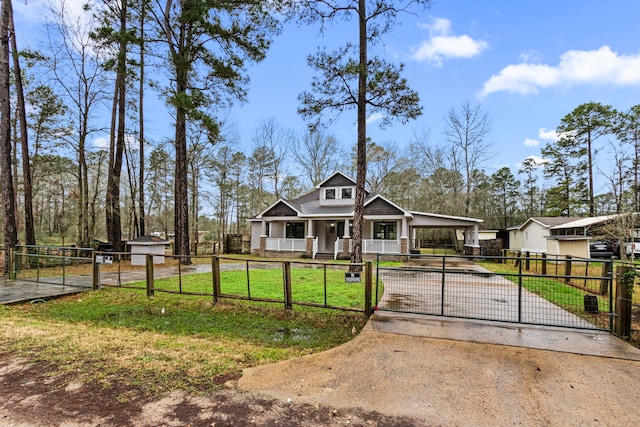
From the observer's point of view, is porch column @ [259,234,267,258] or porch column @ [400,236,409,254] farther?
porch column @ [259,234,267,258]

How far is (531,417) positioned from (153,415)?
10.0ft

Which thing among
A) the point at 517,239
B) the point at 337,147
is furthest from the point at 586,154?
the point at 337,147

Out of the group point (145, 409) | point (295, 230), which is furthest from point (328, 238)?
point (145, 409)

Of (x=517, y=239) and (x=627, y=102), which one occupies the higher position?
(x=627, y=102)

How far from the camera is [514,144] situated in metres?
20.8

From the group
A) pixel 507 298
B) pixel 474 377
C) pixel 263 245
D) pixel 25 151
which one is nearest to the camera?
pixel 474 377

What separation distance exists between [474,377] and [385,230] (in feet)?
51.7

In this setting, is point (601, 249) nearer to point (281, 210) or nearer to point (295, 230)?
point (295, 230)

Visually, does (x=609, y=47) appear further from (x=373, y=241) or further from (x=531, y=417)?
(x=531, y=417)

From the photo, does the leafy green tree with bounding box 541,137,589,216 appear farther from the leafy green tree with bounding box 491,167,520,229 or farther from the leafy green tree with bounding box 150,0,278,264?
the leafy green tree with bounding box 150,0,278,264

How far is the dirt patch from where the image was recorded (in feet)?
7.75

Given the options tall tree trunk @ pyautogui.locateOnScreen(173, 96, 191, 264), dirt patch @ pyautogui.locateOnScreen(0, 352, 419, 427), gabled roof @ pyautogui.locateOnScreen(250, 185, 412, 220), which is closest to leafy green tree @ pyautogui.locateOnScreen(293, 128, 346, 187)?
gabled roof @ pyautogui.locateOnScreen(250, 185, 412, 220)

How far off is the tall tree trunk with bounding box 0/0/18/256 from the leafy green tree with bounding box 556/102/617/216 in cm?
3567

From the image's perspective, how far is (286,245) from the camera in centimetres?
1962
